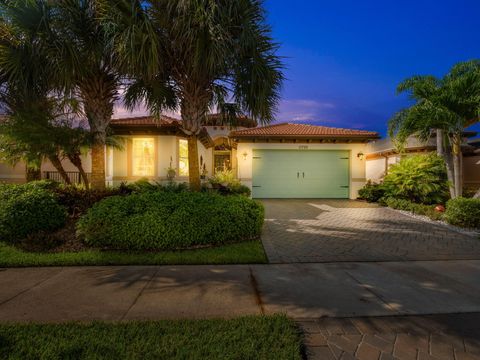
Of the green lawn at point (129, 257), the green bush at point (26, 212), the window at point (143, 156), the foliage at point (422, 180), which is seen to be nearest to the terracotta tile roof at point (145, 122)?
the window at point (143, 156)

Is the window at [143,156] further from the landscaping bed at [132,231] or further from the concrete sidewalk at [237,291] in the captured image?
the concrete sidewalk at [237,291]

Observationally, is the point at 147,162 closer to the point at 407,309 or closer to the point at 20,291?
the point at 20,291

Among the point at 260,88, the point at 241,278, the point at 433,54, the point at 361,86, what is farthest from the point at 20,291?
the point at 361,86

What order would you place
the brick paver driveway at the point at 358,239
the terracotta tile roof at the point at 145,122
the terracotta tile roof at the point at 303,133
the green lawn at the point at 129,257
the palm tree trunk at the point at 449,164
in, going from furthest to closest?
the terracotta tile roof at the point at 303,133
the terracotta tile roof at the point at 145,122
the palm tree trunk at the point at 449,164
the brick paver driveway at the point at 358,239
the green lawn at the point at 129,257

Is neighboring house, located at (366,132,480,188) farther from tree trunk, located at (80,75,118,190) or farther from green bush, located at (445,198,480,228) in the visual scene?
tree trunk, located at (80,75,118,190)

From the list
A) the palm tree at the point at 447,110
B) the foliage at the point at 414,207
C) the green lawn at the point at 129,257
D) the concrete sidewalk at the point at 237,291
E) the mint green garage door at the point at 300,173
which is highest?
the palm tree at the point at 447,110

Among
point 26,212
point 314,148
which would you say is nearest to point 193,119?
point 26,212

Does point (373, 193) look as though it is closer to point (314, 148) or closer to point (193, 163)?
point (314, 148)

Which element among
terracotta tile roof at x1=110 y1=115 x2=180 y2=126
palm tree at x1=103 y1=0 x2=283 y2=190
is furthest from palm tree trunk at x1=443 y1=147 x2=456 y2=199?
terracotta tile roof at x1=110 y1=115 x2=180 y2=126

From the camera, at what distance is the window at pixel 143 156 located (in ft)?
38.0

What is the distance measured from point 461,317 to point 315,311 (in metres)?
1.68

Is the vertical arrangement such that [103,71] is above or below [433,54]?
below

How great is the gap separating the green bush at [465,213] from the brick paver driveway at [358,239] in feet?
1.62

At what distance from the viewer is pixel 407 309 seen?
9.93 feet
